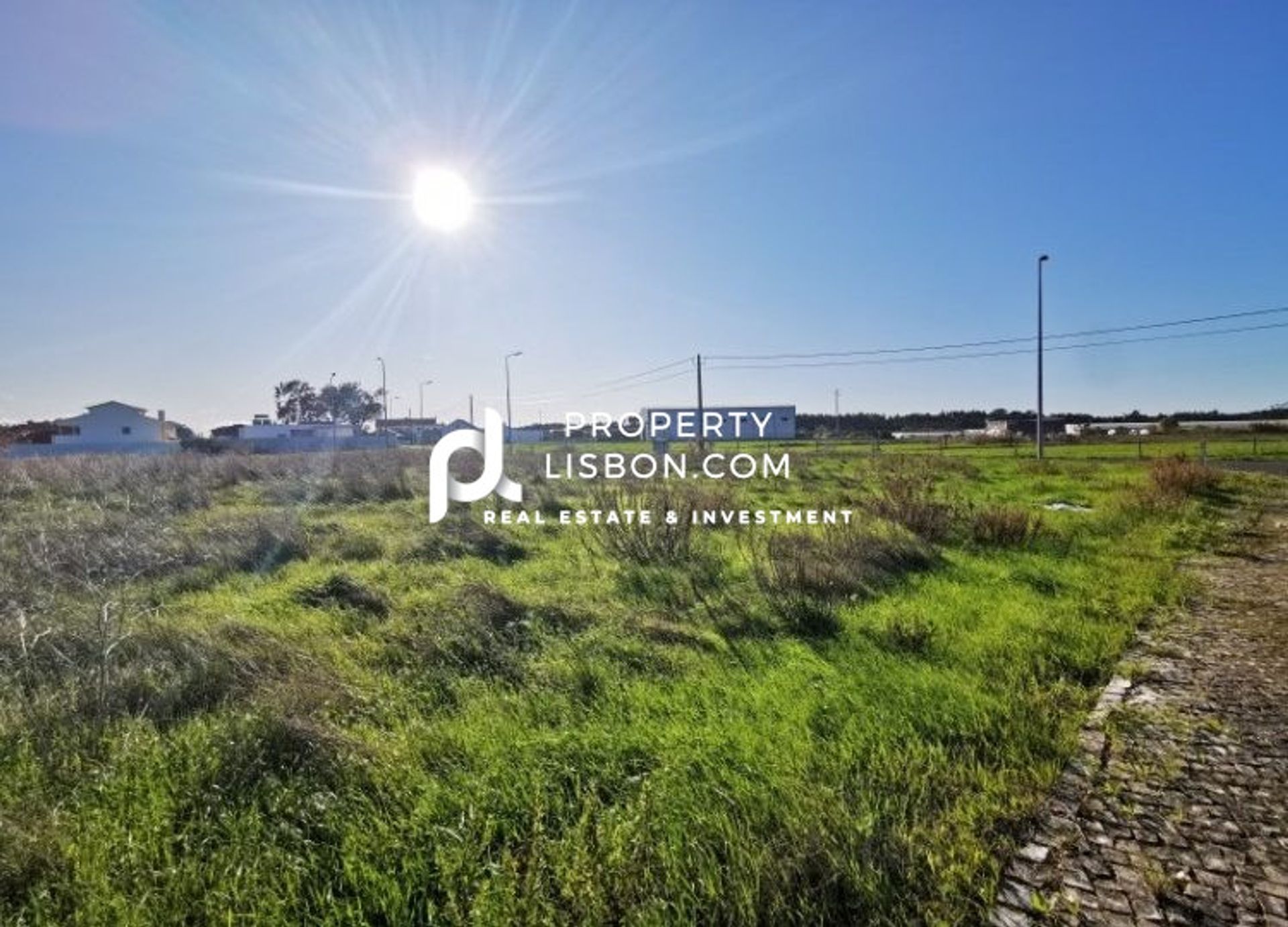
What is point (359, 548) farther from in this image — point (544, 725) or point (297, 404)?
point (297, 404)

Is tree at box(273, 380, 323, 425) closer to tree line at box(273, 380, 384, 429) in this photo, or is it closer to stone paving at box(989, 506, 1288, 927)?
tree line at box(273, 380, 384, 429)

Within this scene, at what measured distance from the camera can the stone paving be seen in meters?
2.44

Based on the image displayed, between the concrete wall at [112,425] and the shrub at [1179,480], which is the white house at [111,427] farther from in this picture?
the shrub at [1179,480]

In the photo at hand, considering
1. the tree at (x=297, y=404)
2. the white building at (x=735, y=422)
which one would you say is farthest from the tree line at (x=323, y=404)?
the white building at (x=735, y=422)

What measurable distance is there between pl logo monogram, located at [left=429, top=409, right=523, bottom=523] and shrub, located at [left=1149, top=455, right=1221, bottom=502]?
1216 centimetres

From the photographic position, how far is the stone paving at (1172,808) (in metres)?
2.44

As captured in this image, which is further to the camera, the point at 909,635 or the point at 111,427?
the point at 111,427

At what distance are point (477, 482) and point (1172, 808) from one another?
15.4 meters

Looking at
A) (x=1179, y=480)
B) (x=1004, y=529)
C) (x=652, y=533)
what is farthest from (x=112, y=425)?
(x=1179, y=480)

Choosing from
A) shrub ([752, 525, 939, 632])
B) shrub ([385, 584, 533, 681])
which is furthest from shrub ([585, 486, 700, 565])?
shrub ([385, 584, 533, 681])

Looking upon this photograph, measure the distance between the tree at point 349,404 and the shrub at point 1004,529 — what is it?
10003 centimetres

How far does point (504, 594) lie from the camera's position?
6539 mm

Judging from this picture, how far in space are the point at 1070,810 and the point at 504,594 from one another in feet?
15.4

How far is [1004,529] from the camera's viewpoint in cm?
941
